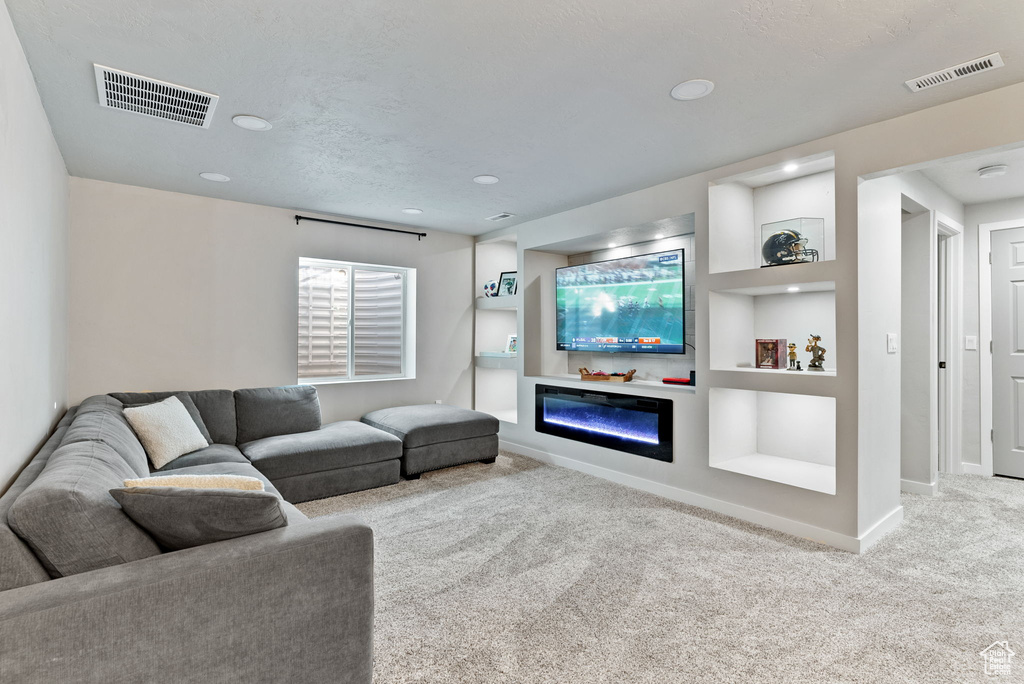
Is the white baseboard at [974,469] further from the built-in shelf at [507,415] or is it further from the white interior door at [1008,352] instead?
the built-in shelf at [507,415]

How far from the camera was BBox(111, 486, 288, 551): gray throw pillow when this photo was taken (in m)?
1.42

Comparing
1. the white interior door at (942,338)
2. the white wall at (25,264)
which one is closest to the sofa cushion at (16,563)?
the white wall at (25,264)

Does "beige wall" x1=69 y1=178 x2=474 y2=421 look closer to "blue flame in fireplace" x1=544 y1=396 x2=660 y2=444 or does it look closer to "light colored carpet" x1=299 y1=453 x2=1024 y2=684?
"light colored carpet" x1=299 y1=453 x2=1024 y2=684

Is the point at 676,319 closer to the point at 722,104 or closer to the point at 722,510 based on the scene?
the point at 722,510

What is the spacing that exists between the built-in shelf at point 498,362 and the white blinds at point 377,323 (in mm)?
937

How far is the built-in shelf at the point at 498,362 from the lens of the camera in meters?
5.34

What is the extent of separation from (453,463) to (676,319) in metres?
2.29

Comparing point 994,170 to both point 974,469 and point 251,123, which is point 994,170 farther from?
point 251,123

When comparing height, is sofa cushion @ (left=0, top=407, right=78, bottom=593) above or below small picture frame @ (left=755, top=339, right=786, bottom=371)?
below

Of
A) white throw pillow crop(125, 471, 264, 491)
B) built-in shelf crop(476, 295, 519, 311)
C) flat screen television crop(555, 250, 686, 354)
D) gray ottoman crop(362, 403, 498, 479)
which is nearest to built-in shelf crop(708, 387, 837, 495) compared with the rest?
flat screen television crop(555, 250, 686, 354)

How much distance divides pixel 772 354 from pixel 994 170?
6.62 ft

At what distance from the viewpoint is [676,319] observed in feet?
13.0

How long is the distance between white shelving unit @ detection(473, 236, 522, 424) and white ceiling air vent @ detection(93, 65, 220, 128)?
3.38 m

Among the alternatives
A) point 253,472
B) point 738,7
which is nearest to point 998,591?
point 738,7
